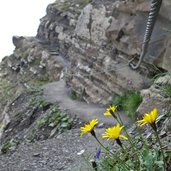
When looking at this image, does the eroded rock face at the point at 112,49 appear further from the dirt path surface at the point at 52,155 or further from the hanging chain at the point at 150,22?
the dirt path surface at the point at 52,155

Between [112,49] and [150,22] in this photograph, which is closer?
[150,22]

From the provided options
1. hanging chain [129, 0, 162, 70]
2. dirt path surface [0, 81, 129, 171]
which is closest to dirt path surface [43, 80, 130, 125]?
dirt path surface [0, 81, 129, 171]

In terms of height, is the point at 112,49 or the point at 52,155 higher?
the point at 112,49

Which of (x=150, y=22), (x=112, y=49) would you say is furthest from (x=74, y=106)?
(x=150, y=22)

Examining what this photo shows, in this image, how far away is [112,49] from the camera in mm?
16281

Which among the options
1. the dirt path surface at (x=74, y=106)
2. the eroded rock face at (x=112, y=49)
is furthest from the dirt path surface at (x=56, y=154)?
the eroded rock face at (x=112, y=49)

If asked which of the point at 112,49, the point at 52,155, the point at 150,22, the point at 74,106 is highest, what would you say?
the point at 150,22

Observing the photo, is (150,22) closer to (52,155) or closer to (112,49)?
(52,155)

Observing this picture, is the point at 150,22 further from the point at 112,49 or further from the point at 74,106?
the point at 74,106

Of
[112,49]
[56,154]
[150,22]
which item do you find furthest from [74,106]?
[56,154]

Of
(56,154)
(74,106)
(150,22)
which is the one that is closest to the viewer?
(56,154)

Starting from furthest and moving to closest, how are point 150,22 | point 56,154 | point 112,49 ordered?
point 112,49, point 150,22, point 56,154

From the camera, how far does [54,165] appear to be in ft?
31.0

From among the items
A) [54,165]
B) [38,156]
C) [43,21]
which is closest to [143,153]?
[54,165]
